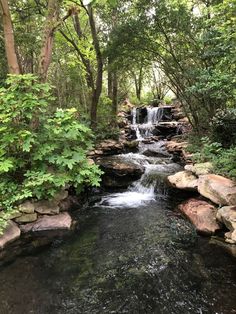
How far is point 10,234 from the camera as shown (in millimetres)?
4371

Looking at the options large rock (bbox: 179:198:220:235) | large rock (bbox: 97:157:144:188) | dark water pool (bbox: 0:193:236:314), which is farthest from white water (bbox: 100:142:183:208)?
dark water pool (bbox: 0:193:236:314)

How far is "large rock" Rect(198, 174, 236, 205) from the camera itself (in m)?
4.72

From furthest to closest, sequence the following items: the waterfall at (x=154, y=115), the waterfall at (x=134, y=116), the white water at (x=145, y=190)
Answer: the waterfall at (x=134, y=116), the waterfall at (x=154, y=115), the white water at (x=145, y=190)

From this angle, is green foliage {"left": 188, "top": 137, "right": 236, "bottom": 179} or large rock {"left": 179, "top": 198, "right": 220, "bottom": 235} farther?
green foliage {"left": 188, "top": 137, "right": 236, "bottom": 179}

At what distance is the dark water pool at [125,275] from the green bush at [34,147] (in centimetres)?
101

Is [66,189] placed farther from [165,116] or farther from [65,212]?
[165,116]

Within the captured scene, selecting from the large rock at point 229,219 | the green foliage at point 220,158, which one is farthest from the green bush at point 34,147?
the green foliage at point 220,158

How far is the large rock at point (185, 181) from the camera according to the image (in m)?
5.77

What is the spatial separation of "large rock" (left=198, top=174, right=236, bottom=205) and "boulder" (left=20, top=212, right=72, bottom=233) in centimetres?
267

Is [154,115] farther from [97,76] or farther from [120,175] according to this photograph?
[120,175]

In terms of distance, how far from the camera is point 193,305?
298 cm

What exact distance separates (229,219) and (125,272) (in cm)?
188

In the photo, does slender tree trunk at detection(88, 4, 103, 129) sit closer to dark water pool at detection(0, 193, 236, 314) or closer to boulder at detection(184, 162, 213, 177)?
boulder at detection(184, 162, 213, 177)

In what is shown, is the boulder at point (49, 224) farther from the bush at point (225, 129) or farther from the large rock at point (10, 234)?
the bush at point (225, 129)
